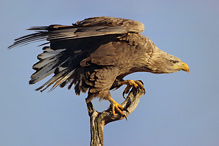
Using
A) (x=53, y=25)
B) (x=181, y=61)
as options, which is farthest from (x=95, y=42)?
(x=181, y=61)

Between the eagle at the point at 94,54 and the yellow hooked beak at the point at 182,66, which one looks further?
the yellow hooked beak at the point at 182,66

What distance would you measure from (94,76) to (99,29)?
0.81m

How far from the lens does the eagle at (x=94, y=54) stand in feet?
25.2

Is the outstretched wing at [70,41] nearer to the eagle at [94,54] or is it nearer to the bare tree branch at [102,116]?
the eagle at [94,54]

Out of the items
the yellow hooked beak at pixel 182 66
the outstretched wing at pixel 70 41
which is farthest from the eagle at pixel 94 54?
the yellow hooked beak at pixel 182 66

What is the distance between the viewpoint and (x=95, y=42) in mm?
8031

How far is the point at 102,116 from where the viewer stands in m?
7.91

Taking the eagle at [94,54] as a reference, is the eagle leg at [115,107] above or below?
below

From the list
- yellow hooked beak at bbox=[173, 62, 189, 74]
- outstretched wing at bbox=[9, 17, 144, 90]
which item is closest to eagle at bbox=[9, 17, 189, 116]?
outstretched wing at bbox=[9, 17, 144, 90]

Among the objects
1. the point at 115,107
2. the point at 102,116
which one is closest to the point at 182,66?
the point at 115,107

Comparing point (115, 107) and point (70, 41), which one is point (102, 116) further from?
point (70, 41)

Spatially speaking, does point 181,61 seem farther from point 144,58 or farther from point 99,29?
point 99,29

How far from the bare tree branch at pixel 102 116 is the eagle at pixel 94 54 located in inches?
4.9

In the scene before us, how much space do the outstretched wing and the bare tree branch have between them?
0.72 metres
